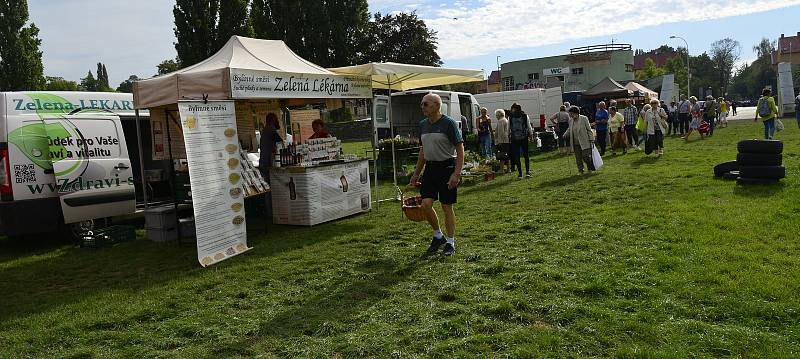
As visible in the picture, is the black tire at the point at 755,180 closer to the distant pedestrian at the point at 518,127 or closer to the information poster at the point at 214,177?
the distant pedestrian at the point at 518,127

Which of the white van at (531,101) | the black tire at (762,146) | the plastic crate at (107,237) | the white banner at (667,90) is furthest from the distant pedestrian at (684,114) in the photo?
the plastic crate at (107,237)

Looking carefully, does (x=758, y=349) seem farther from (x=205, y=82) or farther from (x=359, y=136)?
(x=359, y=136)

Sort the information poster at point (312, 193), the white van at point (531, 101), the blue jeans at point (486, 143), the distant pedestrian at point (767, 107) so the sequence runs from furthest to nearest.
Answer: the white van at point (531, 101), the blue jeans at point (486, 143), the distant pedestrian at point (767, 107), the information poster at point (312, 193)

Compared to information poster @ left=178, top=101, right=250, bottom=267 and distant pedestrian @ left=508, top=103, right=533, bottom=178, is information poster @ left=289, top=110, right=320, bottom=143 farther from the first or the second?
distant pedestrian @ left=508, top=103, right=533, bottom=178

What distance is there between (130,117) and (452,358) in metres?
7.76

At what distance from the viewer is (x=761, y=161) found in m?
9.08

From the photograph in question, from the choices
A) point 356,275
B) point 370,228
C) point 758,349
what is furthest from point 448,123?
point 758,349

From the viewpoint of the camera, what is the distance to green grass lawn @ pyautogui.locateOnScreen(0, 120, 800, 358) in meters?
4.02

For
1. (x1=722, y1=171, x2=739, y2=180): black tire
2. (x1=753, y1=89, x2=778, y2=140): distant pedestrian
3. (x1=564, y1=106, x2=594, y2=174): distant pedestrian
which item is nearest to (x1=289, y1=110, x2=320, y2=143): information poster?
(x1=564, y1=106, x2=594, y2=174): distant pedestrian

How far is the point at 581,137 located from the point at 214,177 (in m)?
8.08

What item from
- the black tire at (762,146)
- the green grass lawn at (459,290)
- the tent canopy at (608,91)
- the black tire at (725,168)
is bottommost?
the green grass lawn at (459,290)

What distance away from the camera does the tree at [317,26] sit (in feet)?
142

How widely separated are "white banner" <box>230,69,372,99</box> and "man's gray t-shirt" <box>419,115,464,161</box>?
2654 mm

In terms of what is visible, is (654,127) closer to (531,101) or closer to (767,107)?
(767,107)
